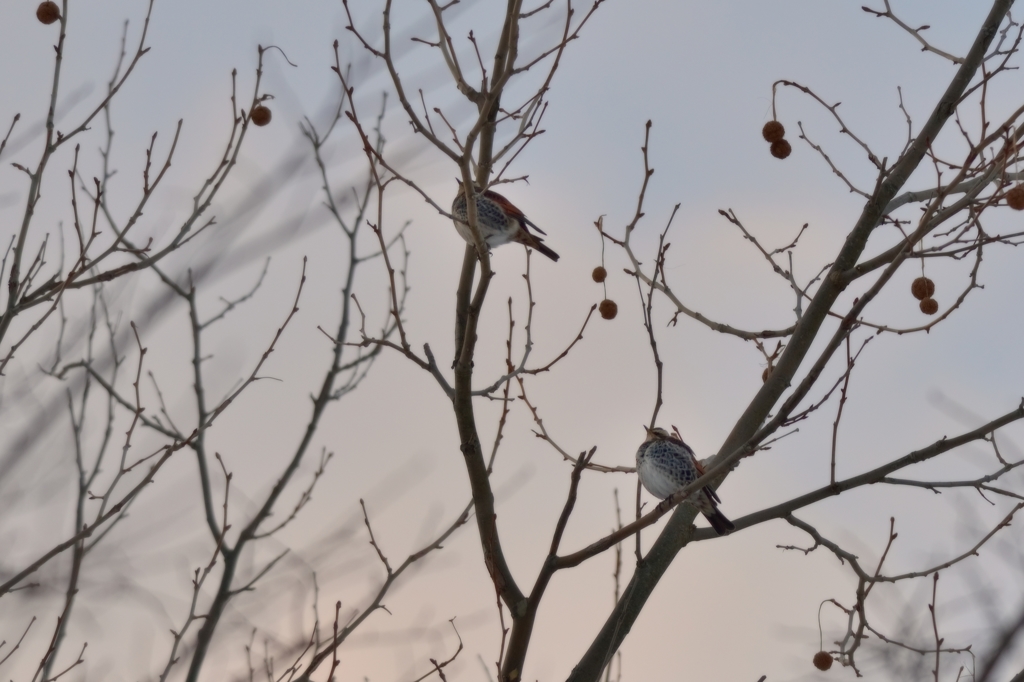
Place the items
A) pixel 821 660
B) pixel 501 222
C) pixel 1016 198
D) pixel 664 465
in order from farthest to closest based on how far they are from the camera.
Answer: pixel 501 222, pixel 664 465, pixel 821 660, pixel 1016 198

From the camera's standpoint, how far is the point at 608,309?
5.36 meters

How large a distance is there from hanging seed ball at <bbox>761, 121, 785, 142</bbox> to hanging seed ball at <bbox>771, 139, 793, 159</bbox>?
0.02 metres

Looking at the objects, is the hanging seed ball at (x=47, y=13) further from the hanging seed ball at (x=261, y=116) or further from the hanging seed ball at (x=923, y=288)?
the hanging seed ball at (x=923, y=288)

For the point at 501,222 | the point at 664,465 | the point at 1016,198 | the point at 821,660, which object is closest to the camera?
the point at 1016,198

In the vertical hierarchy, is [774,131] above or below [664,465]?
above

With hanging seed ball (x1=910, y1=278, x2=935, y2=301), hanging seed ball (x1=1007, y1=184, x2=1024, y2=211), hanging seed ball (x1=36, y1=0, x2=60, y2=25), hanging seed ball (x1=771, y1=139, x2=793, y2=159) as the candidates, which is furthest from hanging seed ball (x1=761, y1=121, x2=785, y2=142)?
hanging seed ball (x1=36, y1=0, x2=60, y2=25)

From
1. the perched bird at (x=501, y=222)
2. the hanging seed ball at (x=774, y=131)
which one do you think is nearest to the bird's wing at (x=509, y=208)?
the perched bird at (x=501, y=222)

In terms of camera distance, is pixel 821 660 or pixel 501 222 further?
pixel 501 222

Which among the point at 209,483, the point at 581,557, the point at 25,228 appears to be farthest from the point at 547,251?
the point at 25,228

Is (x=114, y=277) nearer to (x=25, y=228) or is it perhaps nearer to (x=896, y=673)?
(x=25, y=228)

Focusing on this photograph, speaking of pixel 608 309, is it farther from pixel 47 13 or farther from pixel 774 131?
pixel 47 13

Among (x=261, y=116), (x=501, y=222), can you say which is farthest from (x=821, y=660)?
(x=261, y=116)

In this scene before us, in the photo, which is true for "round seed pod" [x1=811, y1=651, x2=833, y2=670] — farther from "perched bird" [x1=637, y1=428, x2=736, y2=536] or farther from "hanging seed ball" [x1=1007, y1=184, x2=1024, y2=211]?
"hanging seed ball" [x1=1007, y1=184, x2=1024, y2=211]

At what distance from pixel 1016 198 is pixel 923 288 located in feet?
2.80
